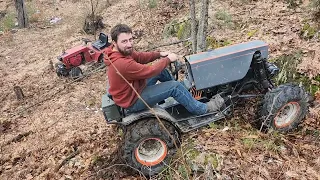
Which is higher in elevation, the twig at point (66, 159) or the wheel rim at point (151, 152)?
the wheel rim at point (151, 152)

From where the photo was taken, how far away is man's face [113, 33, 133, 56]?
3.70m

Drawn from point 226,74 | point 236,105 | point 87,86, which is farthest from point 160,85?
point 87,86

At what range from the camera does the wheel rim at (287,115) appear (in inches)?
175

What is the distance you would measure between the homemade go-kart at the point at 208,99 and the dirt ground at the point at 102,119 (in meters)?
0.22

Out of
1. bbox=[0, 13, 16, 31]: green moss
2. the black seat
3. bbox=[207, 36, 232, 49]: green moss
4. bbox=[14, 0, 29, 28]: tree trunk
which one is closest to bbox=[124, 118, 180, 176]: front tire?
bbox=[207, 36, 232, 49]: green moss

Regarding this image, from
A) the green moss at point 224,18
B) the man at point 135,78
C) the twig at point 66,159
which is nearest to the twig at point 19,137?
the twig at point 66,159

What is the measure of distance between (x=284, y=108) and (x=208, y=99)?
3.44 feet

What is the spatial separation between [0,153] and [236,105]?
Answer: 3878 millimetres

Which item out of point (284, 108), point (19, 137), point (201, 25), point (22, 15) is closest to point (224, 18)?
point (201, 25)

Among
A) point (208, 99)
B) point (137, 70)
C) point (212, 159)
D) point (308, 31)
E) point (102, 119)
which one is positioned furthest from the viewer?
point (308, 31)

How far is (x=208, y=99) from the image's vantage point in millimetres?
4793

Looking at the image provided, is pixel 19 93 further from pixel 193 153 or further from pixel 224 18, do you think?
pixel 224 18

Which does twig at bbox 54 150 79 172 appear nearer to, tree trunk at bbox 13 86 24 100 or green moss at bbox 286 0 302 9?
tree trunk at bbox 13 86 24 100

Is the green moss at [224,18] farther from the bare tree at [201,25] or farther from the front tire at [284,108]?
the front tire at [284,108]
